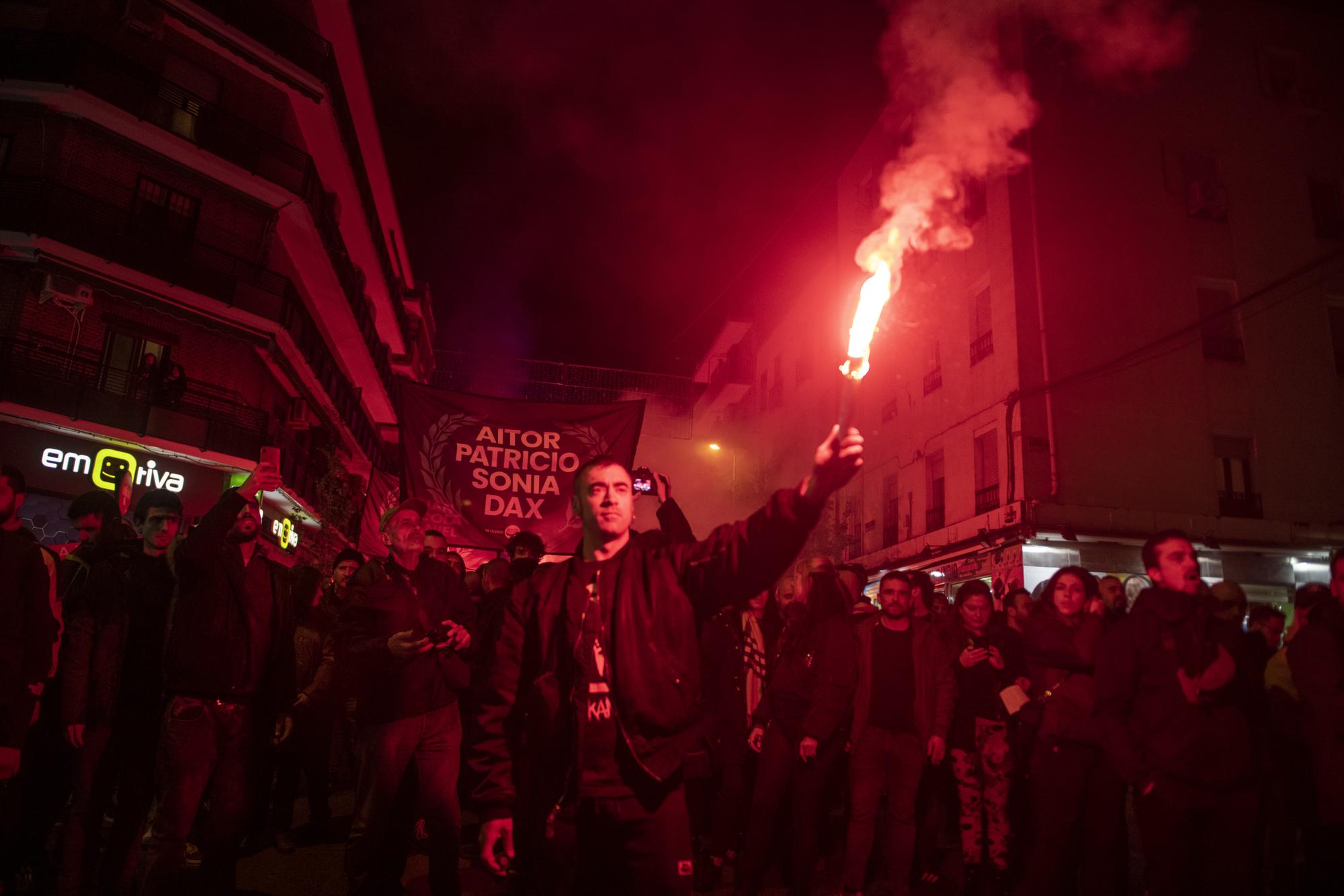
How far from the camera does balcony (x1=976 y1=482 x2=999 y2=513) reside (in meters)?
19.9

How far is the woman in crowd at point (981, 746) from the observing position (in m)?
5.53

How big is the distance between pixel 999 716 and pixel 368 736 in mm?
4047

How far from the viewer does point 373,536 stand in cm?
771

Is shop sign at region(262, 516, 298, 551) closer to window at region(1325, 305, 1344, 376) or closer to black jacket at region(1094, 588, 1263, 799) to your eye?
black jacket at region(1094, 588, 1263, 799)

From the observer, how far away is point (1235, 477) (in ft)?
64.1

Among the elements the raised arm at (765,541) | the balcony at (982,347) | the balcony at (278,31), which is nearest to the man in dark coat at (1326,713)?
the raised arm at (765,541)

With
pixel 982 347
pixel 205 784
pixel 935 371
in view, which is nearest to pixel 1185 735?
pixel 205 784

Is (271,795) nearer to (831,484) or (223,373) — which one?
(831,484)

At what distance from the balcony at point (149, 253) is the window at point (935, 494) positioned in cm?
1826

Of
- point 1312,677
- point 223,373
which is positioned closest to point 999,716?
point 1312,677

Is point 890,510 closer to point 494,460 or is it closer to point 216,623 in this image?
point 494,460

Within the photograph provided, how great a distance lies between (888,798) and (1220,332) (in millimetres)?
19411

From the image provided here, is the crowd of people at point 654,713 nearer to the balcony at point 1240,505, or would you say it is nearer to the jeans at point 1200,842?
the jeans at point 1200,842

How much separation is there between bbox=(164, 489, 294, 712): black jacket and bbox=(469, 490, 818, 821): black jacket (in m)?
Answer: 2.03
